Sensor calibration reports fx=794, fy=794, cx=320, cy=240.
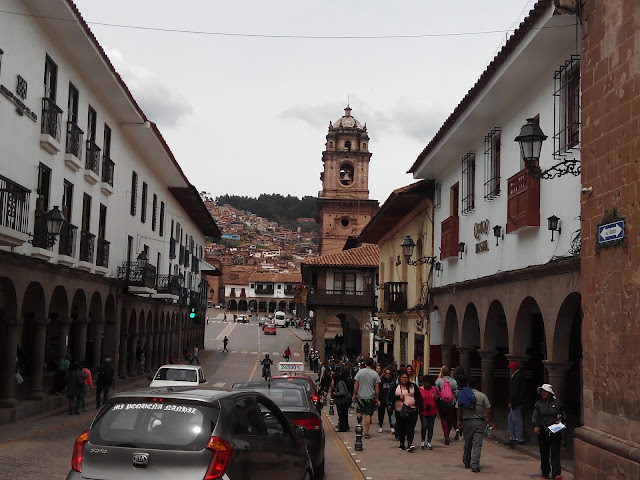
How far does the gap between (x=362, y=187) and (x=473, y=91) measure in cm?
6688

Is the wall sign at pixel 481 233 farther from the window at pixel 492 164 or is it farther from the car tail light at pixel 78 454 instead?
the car tail light at pixel 78 454

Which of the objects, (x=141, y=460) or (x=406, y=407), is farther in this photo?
(x=406, y=407)

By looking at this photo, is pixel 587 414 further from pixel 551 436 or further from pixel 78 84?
pixel 78 84

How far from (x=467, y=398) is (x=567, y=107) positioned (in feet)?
17.8

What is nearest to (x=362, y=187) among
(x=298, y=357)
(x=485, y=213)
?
(x=298, y=357)

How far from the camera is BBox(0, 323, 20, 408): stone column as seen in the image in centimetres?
1870

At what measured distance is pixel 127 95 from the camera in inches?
1000

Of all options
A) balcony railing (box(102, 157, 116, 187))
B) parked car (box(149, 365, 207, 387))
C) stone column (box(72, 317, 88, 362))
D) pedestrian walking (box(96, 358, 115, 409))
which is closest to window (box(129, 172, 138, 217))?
balcony railing (box(102, 157, 116, 187))

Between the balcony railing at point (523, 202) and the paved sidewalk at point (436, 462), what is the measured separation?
4345mm

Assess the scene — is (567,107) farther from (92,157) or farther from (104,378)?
(104,378)

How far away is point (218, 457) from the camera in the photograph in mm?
6383

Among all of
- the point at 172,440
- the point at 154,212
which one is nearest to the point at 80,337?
the point at 154,212

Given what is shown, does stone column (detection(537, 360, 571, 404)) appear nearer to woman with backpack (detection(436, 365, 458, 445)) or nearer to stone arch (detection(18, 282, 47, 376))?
woman with backpack (detection(436, 365, 458, 445))

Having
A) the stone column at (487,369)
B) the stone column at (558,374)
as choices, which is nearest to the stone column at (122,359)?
the stone column at (487,369)
